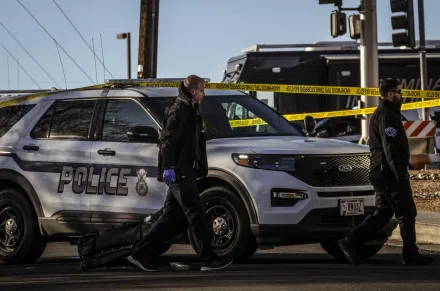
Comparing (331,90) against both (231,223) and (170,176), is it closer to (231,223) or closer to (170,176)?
(231,223)

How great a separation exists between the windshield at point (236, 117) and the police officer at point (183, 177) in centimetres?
121

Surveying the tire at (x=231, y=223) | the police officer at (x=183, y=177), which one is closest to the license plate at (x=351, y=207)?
the tire at (x=231, y=223)

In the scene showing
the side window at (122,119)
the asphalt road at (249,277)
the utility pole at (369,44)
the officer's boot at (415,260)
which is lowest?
the asphalt road at (249,277)

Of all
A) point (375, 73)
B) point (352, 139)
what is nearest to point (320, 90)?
point (375, 73)

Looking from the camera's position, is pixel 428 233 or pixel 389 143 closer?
pixel 389 143

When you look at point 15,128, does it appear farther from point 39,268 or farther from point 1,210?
point 39,268

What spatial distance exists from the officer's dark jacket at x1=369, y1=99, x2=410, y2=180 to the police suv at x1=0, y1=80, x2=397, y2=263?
275 mm

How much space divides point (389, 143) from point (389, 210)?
62 cm

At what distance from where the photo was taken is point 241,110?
505 inches

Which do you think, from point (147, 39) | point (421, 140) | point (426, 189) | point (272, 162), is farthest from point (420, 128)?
point (272, 162)

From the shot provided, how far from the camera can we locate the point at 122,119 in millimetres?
12375

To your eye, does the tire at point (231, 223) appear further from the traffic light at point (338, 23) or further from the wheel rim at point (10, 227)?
the traffic light at point (338, 23)

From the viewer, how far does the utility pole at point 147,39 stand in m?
26.2

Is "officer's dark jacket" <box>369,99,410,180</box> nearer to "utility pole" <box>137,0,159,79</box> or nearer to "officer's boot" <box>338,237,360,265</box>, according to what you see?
"officer's boot" <box>338,237,360,265</box>
